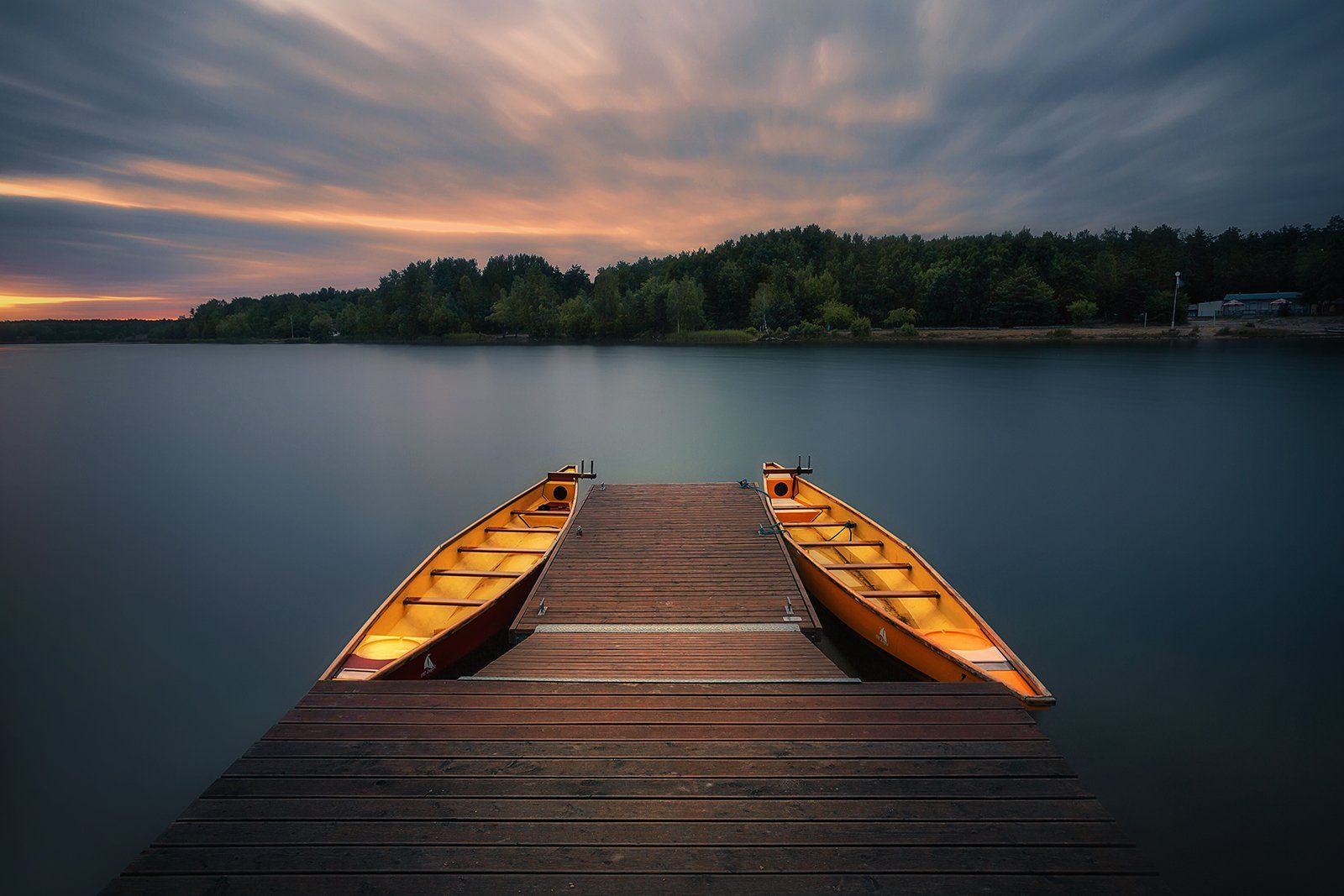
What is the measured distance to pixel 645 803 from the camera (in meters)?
3.38

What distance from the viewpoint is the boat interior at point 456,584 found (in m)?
6.55

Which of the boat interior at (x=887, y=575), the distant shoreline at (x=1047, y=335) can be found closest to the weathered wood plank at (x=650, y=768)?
the boat interior at (x=887, y=575)

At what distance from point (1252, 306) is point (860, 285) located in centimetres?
5591

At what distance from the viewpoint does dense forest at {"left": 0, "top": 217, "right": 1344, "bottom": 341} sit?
87.9 meters

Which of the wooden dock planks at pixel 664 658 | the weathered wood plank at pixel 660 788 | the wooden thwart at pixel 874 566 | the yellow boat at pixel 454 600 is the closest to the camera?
the weathered wood plank at pixel 660 788

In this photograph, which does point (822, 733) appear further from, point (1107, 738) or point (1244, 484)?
point (1244, 484)

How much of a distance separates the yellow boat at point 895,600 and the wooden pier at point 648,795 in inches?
Answer: 56.7

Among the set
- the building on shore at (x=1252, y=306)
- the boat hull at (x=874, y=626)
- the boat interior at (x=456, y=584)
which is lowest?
the boat hull at (x=874, y=626)

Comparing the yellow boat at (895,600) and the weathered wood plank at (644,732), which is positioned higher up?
the weathered wood plank at (644,732)

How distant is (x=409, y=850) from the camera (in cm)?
307

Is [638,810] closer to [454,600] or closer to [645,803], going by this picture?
[645,803]

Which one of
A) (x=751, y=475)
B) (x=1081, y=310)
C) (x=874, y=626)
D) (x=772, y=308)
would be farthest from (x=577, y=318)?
(x=874, y=626)

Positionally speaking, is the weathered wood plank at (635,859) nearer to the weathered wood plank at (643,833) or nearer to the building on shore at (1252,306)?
the weathered wood plank at (643,833)

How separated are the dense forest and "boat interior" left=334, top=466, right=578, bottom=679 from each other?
90257 mm
